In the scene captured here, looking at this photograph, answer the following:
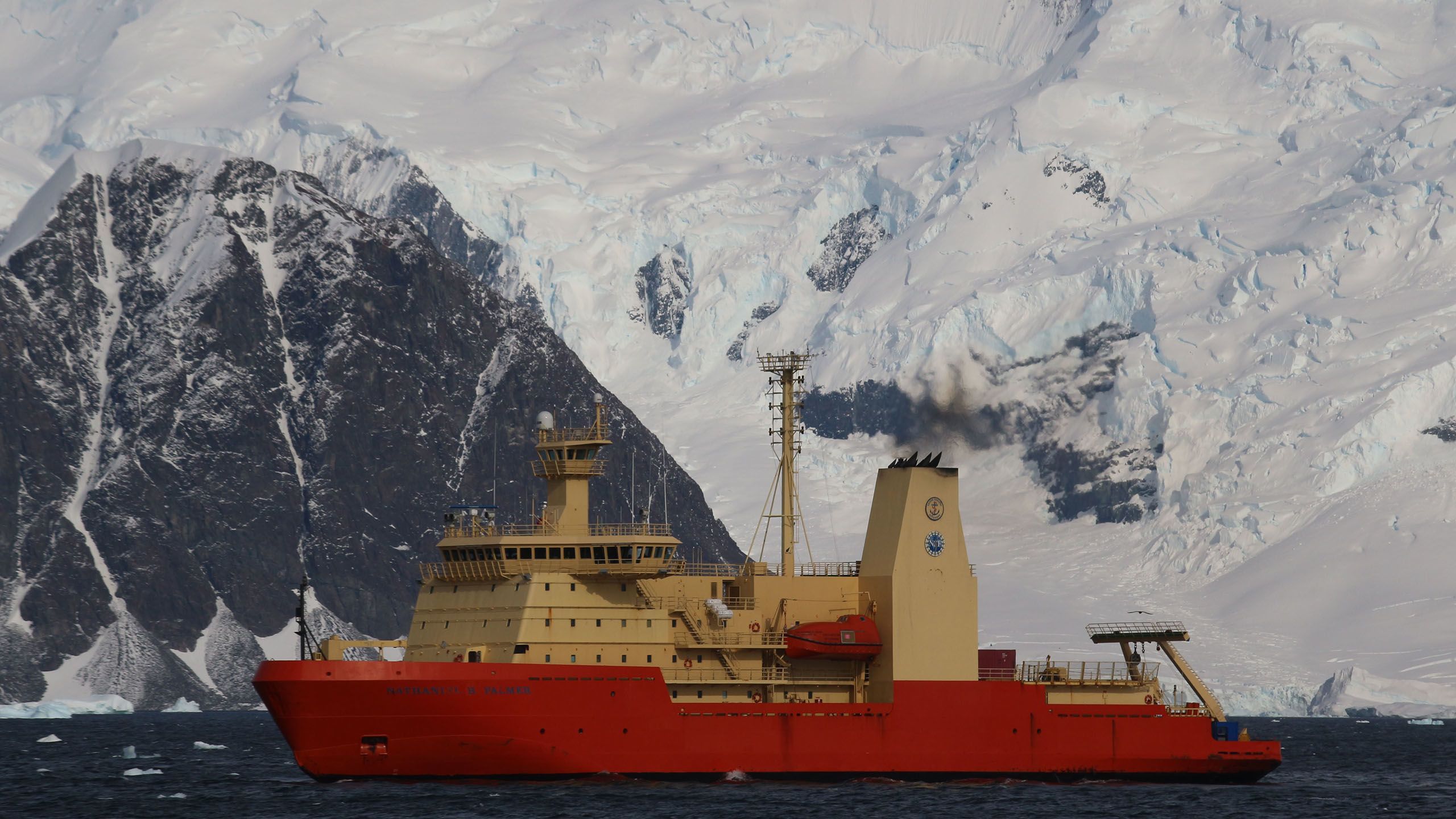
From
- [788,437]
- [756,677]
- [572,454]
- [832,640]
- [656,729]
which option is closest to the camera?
[656,729]

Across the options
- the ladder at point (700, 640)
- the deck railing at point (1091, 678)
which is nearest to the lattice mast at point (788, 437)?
the ladder at point (700, 640)

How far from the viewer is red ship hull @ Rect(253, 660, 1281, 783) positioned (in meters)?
52.5

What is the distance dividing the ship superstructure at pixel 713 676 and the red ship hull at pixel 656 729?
5cm

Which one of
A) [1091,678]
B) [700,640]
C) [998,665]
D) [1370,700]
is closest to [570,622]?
[700,640]

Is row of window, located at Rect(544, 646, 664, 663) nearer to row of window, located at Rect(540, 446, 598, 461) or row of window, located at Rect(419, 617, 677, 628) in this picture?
row of window, located at Rect(419, 617, 677, 628)

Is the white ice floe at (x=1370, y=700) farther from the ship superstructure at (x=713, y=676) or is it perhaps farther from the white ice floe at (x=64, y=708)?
the ship superstructure at (x=713, y=676)

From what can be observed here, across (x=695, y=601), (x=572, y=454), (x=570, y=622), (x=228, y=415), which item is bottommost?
(x=570, y=622)

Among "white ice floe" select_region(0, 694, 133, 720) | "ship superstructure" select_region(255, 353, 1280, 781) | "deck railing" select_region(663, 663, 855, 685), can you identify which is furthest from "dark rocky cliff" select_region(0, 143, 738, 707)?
"deck railing" select_region(663, 663, 855, 685)

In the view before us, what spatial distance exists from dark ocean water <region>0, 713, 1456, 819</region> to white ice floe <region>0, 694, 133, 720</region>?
54.4 m

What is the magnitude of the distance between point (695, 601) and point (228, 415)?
108 meters

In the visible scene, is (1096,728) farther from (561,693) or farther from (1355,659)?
(1355,659)

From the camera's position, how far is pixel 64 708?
126438 millimetres

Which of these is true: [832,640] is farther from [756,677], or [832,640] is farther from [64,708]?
[64,708]

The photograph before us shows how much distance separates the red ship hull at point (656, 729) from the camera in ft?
172
